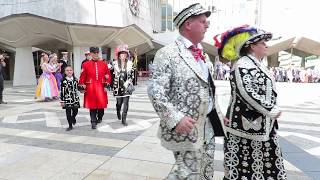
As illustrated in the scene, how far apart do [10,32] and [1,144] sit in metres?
17.1

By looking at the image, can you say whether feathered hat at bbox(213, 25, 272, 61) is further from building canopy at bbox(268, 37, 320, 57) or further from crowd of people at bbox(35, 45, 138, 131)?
building canopy at bbox(268, 37, 320, 57)

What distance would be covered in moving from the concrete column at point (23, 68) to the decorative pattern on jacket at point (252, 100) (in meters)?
20.4

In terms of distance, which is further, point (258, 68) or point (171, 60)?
point (258, 68)

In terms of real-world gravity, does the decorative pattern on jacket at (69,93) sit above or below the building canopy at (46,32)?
below

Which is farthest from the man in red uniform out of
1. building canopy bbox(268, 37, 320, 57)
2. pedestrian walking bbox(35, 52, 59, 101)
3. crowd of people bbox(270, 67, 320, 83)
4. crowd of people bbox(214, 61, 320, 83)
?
building canopy bbox(268, 37, 320, 57)

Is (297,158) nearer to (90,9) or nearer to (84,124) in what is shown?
(84,124)

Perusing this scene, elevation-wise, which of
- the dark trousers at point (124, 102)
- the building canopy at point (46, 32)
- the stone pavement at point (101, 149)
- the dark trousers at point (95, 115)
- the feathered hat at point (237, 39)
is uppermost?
the building canopy at point (46, 32)

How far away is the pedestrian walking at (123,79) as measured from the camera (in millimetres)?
7469

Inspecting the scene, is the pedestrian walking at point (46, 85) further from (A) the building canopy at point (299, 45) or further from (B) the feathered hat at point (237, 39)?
(A) the building canopy at point (299, 45)

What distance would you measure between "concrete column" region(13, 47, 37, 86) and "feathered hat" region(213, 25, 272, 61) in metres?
20.1

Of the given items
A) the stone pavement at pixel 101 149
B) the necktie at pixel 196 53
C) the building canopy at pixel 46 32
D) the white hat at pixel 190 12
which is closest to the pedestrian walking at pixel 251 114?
the necktie at pixel 196 53

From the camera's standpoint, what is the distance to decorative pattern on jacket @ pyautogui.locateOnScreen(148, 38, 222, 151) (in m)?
2.64

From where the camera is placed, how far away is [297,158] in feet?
17.0

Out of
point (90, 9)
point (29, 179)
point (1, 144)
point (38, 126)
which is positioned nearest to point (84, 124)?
point (38, 126)
